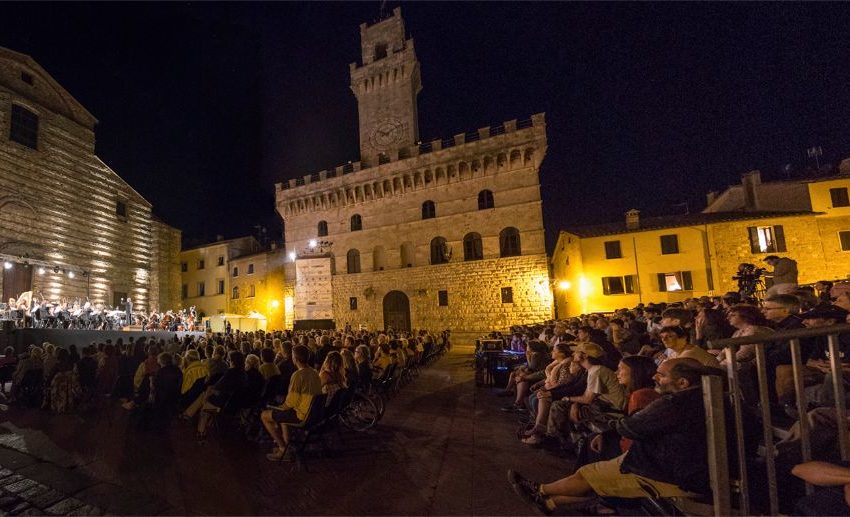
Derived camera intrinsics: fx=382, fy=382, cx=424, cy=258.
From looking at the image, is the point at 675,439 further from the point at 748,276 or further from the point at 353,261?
the point at 353,261

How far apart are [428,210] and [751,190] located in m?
19.9

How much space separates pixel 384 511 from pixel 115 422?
654 centimetres

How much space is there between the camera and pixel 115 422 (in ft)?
23.8

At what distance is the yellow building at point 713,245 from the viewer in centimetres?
2014

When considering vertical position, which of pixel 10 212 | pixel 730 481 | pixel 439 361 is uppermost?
pixel 10 212

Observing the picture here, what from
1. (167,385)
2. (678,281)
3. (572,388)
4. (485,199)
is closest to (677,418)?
(572,388)

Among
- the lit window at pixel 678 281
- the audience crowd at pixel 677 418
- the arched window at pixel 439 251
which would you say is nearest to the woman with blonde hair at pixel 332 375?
the audience crowd at pixel 677 418

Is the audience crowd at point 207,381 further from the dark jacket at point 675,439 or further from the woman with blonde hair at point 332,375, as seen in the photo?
the dark jacket at point 675,439

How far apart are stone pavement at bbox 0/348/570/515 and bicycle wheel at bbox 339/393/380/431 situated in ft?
0.78

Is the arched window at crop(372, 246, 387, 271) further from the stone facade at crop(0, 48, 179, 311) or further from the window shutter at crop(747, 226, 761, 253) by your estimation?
the window shutter at crop(747, 226, 761, 253)

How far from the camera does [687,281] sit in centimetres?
2180

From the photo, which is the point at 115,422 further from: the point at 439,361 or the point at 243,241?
the point at 243,241

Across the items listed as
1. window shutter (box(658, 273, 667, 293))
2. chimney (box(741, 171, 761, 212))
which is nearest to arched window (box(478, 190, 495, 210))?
window shutter (box(658, 273, 667, 293))

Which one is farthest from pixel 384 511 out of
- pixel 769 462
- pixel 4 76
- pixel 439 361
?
pixel 4 76
